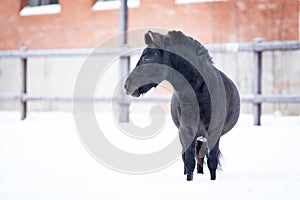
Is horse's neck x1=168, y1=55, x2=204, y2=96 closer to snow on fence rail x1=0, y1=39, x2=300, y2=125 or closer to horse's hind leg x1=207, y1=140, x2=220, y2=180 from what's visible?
horse's hind leg x1=207, y1=140, x2=220, y2=180

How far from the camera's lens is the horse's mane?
2.16 m

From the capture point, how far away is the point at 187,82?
217 cm

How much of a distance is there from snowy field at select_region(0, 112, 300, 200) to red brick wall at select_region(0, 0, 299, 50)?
3.36 m

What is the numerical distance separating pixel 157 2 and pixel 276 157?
17.1ft

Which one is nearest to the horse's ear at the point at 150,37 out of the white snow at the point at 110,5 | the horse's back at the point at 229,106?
the horse's back at the point at 229,106

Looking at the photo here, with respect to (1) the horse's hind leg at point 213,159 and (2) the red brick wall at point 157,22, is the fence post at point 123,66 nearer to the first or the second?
(2) the red brick wall at point 157,22

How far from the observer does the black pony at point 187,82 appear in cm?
216

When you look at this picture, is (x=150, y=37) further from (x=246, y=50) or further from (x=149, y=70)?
(x=246, y=50)

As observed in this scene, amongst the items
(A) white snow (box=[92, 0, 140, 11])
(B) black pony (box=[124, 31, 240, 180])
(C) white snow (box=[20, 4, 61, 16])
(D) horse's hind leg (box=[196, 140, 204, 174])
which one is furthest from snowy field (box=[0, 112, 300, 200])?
(C) white snow (box=[20, 4, 61, 16])

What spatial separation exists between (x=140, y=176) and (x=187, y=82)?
25.8 inches

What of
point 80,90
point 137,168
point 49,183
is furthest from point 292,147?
point 80,90

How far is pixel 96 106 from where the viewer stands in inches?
333

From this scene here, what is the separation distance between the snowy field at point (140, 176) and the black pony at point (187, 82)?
0.30m

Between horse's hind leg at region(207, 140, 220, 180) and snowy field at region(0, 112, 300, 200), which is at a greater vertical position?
horse's hind leg at region(207, 140, 220, 180)
